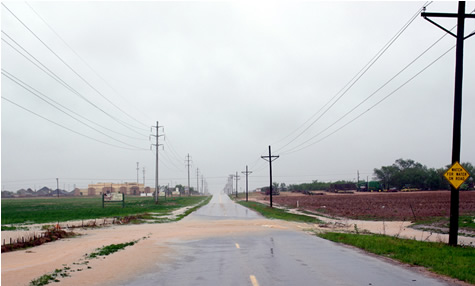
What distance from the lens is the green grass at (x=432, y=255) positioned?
1195 centimetres

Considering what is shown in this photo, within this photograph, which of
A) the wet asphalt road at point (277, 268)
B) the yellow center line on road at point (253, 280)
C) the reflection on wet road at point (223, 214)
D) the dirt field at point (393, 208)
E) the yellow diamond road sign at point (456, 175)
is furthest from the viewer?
the reflection on wet road at point (223, 214)

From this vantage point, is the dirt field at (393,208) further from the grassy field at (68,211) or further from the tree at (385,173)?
the tree at (385,173)

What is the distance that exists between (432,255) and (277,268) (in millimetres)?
5746

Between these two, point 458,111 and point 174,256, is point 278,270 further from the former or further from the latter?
point 458,111

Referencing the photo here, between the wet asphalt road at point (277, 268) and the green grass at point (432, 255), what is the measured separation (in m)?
0.78

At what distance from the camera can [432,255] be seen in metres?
14.7

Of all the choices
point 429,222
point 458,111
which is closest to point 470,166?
point 429,222

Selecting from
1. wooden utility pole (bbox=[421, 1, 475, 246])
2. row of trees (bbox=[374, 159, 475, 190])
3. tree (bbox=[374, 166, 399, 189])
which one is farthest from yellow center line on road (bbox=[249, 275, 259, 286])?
tree (bbox=[374, 166, 399, 189])

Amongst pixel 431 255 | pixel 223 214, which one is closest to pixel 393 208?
pixel 223 214

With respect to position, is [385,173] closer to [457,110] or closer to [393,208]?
[393,208]

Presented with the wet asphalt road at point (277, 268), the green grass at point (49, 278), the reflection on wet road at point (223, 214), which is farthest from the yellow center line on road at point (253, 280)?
the reflection on wet road at point (223, 214)

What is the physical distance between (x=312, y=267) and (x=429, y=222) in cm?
2435

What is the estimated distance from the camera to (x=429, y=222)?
3362 centimetres

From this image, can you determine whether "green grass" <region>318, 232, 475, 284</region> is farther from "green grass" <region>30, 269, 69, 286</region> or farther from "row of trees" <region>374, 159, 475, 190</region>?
"row of trees" <region>374, 159, 475, 190</region>
